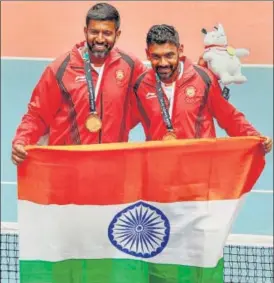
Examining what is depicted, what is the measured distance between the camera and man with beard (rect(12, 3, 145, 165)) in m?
3.27

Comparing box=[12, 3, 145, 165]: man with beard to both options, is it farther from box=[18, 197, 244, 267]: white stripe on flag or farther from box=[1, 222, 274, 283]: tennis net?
box=[1, 222, 274, 283]: tennis net

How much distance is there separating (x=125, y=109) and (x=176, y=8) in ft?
11.6

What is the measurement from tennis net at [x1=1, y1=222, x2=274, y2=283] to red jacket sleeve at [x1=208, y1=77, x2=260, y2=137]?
1283mm

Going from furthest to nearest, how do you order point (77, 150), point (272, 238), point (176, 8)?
1. point (176, 8)
2. point (272, 238)
3. point (77, 150)

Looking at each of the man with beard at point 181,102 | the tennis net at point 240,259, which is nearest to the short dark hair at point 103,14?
the man with beard at point 181,102

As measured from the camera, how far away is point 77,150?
3.16 meters

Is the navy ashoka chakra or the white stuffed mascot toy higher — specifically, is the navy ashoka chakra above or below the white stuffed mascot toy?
below

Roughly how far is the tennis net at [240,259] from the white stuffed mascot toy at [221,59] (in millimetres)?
1371

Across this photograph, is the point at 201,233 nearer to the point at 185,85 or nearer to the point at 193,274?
the point at 193,274

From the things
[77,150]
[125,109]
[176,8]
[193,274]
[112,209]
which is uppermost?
[176,8]

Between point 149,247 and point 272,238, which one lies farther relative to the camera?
point 272,238

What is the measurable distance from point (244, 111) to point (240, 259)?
Result: 1.72 meters

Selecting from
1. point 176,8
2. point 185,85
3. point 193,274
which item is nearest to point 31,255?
point 193,274

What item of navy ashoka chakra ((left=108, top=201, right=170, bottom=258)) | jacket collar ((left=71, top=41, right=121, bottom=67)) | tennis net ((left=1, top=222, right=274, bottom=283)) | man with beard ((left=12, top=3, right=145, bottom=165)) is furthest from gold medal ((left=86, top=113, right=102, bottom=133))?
tennis net ((left=1, top=222, right=274, bottom=283))
